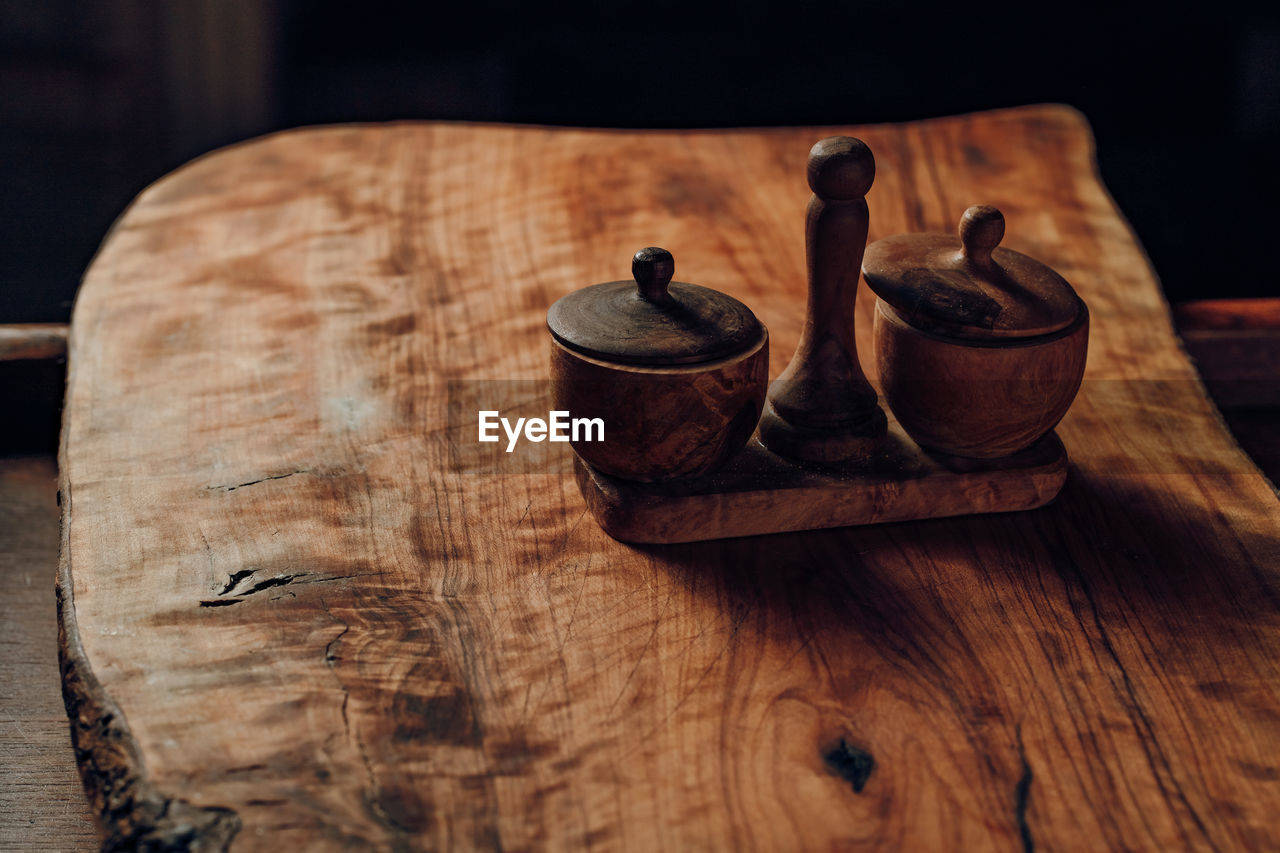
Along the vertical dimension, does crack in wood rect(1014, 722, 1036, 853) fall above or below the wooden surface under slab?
above

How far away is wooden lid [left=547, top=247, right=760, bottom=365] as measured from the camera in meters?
0.87

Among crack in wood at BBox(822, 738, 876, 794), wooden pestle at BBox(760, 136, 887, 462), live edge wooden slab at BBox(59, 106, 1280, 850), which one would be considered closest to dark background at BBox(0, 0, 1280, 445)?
live edge wooden slab at BBox(59, 106, 1280, 850)

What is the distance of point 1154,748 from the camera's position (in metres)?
0.76

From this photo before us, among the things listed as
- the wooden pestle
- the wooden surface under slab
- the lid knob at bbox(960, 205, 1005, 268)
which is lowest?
the wooden surface under slab

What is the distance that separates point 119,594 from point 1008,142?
1.38m

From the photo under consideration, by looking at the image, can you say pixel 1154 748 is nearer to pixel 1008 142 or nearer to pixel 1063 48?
pixel 1008 142

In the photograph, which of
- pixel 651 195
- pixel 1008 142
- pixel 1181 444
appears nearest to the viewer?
pixel 1181 444

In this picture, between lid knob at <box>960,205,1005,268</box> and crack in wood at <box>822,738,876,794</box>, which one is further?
lid knob at <box>960,205,1005,268</box>

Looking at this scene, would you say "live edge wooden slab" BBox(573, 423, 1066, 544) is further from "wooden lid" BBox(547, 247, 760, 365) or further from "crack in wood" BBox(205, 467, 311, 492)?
"crack in wood" BBox(205, 467, 311, 492)

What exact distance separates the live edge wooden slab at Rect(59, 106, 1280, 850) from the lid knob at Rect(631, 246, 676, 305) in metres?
0.21

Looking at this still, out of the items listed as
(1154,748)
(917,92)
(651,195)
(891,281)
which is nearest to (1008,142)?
(651,195)

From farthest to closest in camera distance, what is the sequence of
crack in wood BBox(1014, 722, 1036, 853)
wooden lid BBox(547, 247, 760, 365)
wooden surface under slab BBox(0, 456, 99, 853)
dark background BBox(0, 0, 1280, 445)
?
dark background BBox(0, 0, 1280, 445)
wooden surface under slab BBox(0, 456, 99, 853)
wooden lid BBox(547, 247, 760, 365)
crack in wood BBox(1014, 722, 1036, 853)

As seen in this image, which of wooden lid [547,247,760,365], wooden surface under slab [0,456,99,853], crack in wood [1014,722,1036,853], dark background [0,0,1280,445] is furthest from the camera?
dark background [0,0,1280,445]

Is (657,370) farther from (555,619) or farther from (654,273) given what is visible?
(555,619)
